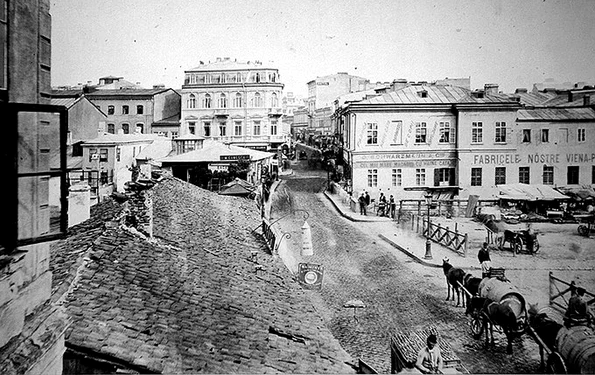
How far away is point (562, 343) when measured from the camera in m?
3.31

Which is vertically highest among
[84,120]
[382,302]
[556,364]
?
[84,120]

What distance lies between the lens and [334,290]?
4.61 metres

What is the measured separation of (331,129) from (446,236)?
3170mm

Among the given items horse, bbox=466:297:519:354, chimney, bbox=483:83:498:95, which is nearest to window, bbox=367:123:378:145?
chimney, bbox=483:83:498:95

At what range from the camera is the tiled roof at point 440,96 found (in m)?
4.80

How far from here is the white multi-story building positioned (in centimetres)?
477

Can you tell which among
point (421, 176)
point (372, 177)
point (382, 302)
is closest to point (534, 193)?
point (421, 176)

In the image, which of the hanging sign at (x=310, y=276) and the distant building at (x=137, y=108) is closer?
the distant building at (x=137, y=108)

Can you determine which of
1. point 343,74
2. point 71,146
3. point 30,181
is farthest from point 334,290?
point 30,181

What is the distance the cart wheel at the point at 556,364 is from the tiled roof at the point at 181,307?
1261 mm

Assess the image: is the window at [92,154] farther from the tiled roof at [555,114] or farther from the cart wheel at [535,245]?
the cart wheel at [535,245]

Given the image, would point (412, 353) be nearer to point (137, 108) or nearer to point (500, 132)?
point (500, 132)

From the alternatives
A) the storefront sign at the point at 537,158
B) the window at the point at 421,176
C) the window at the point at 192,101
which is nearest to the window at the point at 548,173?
the storefront sign at the point at 537,158

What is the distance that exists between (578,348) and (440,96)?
2.92 metres
